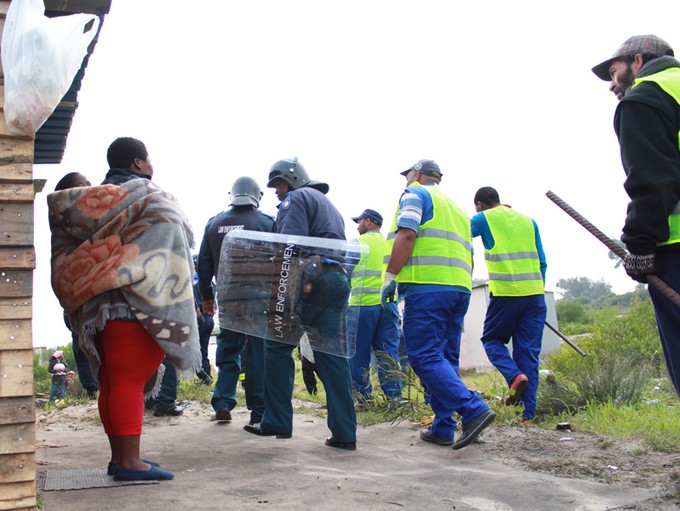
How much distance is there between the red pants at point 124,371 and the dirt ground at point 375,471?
1.11ft

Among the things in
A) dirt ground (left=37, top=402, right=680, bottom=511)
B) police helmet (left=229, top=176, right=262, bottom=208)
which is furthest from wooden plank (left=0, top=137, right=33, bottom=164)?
police helmet (left=229, top=176, right=262, bottom=208)

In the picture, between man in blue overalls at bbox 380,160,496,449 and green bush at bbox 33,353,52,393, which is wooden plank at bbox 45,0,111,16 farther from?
green bush at bbox 33,353,52,393

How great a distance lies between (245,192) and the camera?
620cm

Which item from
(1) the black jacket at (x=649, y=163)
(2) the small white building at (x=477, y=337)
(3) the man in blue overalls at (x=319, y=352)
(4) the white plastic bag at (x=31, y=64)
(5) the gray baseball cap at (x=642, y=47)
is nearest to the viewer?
(4) the white plastic bag at (x=31, y=64)

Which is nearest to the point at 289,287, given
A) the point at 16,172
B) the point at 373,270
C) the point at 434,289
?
the point at 434,289

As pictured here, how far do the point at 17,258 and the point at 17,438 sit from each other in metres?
0.74

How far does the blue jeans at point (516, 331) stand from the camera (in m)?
6.49

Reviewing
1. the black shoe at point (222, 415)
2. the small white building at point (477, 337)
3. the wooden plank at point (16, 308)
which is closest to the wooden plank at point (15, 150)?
the wooden plank at point (16, 308)

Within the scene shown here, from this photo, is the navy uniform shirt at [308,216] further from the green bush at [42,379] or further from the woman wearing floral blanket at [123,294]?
the green bush at [42,379]

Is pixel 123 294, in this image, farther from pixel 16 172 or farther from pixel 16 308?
pixel 16 172

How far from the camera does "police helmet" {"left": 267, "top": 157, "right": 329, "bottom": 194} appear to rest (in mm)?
5699

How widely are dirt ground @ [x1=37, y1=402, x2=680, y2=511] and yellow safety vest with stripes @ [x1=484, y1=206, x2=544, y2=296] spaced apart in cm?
147

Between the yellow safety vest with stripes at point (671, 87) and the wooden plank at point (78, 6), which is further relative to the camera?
the wooden plank at point (78, 6)

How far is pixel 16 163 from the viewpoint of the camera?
3092mm
